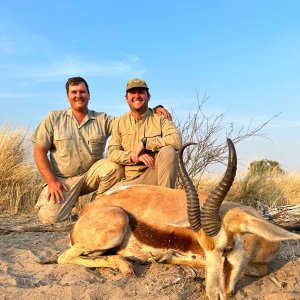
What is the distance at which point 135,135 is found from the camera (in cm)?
713

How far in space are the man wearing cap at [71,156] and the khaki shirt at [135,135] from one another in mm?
248

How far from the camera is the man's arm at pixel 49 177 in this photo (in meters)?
7.34

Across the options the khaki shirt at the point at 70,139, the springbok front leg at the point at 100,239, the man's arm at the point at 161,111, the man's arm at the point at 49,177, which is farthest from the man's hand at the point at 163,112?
the springbok front leg at the point at 100,239

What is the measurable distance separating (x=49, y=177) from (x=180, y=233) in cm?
346

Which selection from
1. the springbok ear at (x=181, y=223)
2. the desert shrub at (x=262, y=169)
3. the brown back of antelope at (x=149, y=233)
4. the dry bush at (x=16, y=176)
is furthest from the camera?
the desert shrub at (x=262, y=169)

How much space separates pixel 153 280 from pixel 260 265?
1.04 meters

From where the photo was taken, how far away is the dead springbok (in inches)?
147

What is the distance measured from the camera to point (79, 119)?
776 cm

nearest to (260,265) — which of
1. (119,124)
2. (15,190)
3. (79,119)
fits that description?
(119,124)

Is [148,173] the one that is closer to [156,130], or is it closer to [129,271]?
[156,130]

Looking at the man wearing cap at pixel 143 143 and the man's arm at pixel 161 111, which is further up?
the man's arm at pixel 161 111

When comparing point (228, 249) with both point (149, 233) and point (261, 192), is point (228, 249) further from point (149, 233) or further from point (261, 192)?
point (261, 192)

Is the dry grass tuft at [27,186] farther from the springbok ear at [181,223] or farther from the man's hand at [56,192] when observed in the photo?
the springbok ear at [181,223]

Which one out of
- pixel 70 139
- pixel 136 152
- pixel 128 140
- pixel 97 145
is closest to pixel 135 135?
pixel 128 140
